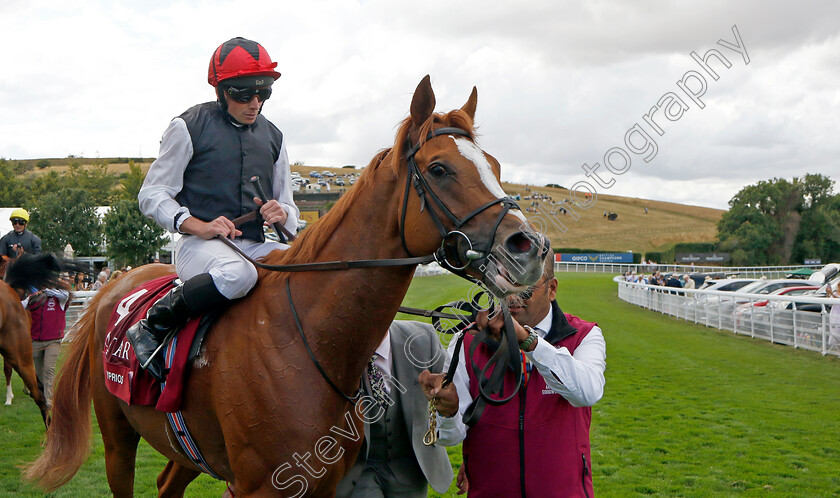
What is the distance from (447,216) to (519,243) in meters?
0.31

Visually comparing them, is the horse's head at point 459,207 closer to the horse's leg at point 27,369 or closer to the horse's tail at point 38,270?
the horse's tail at point 38,270

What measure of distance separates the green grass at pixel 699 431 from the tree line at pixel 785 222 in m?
49.1

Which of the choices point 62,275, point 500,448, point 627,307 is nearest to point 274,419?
point 500,448

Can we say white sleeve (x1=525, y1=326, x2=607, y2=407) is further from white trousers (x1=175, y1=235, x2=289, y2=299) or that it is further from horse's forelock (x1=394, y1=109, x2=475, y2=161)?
white trousers (x1=175, y1=235, x2=289, y2=299)

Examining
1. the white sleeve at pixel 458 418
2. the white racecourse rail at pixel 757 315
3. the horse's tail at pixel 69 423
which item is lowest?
the white racecourse rail at pixel 757 315

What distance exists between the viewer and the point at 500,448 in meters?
2.62

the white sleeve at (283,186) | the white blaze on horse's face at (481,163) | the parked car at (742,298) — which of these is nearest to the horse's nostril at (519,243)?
the white blaze on horse's face at (481,163)

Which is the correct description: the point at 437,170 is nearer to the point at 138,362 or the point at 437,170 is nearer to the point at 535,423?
the point at 535,423

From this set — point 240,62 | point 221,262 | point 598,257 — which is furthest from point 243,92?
point 598,257

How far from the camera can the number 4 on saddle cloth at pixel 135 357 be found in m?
2.74

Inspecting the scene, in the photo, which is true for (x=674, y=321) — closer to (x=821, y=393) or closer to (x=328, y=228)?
(x=821, y=393)

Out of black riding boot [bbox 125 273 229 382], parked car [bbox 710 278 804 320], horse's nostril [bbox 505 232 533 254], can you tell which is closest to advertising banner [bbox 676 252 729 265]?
parked car [bbox 710 278 804 320]

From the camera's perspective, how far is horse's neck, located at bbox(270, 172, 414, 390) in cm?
241

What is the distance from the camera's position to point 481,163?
2.23 m
